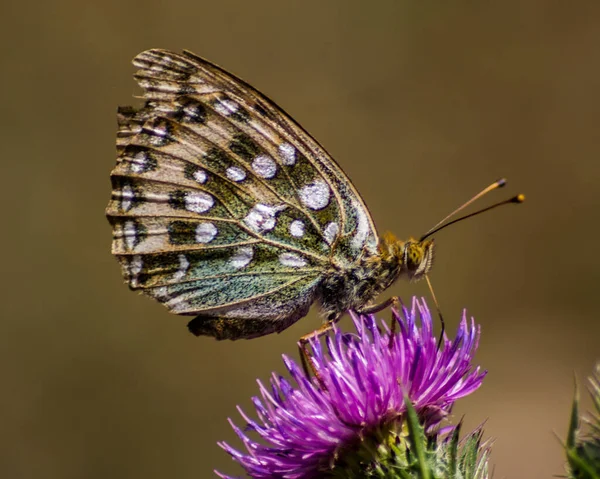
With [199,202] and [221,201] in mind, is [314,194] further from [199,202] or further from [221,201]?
[199,202]

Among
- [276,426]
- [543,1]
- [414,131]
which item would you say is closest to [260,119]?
[276,426]

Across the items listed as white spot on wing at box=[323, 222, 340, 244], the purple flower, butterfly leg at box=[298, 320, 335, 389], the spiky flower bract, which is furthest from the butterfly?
the spiky flower bract

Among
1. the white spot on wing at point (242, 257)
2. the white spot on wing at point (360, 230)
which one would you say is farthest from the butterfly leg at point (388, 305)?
the white spot on wing at point (242, 257)

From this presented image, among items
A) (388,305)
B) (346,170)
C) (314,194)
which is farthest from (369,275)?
(346,170)

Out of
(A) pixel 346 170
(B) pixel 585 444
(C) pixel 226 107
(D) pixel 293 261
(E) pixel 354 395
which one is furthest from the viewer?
(A) pixel 346 170

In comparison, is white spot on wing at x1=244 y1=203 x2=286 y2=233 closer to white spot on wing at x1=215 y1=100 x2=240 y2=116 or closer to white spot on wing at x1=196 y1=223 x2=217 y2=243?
white spot on wing at x1=196 y1=223 x2=217 y2=243

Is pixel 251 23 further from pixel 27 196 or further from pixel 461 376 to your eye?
pixel 461 376
